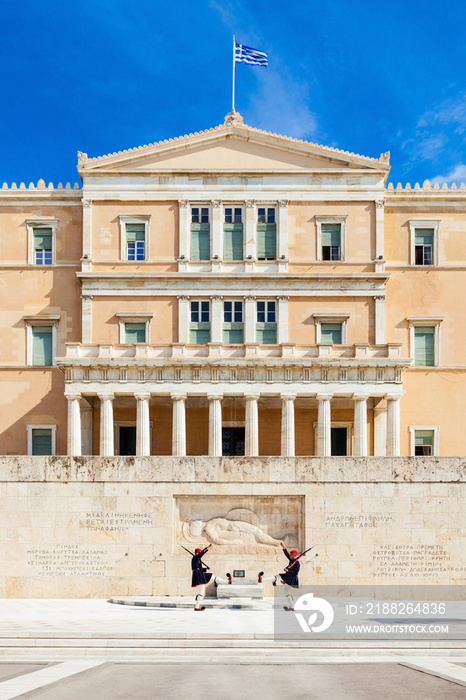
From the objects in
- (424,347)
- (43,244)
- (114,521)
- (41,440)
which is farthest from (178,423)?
(114,521)

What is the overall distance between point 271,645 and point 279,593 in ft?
24.4

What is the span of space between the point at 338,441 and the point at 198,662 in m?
31.1

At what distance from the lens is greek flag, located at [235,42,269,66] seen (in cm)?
4803

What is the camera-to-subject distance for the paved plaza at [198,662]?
12891mm

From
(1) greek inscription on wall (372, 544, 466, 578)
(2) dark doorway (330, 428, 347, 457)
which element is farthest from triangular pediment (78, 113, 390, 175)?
(1) greek inscription on wall (372, 544, 466, 578)

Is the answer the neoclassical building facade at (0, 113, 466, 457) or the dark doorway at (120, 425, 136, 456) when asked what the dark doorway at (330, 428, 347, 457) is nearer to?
the neoclassical building facade at (0, 113, 466, 457)

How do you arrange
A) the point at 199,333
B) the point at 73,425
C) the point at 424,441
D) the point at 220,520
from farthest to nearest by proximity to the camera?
the point at 424,441 < the point at 199,333 < the point at 73,425 < the point at 220,520

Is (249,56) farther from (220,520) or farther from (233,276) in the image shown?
(220,520)

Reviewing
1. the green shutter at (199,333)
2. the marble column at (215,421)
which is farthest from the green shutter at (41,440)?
the marble column at (215,421)

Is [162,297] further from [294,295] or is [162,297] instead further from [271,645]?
[271,645]

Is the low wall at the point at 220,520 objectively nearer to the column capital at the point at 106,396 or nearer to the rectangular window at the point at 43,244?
the column capital at the point at 106,396

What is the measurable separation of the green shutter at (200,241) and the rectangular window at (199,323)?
111 inches

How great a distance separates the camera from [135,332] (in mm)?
46250

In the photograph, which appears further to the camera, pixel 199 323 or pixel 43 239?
pixel 43 239
